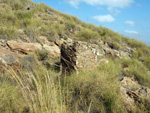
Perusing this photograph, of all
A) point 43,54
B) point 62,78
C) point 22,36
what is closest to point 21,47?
point 43,54

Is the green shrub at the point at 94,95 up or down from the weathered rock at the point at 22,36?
down

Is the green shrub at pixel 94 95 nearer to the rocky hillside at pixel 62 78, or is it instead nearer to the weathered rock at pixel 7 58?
the rocky hillside at pixel 62 78

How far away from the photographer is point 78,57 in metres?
3.86

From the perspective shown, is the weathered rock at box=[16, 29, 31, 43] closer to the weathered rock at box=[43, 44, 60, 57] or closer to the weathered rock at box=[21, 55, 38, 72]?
the weathered rock at box=[43, 44, 60, 57]

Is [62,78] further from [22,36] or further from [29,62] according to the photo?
[22,36]

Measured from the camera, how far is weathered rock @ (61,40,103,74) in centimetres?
375

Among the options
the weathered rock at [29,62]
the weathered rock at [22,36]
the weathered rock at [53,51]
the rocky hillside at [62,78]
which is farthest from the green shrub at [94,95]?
the weathered rock at [22,36]

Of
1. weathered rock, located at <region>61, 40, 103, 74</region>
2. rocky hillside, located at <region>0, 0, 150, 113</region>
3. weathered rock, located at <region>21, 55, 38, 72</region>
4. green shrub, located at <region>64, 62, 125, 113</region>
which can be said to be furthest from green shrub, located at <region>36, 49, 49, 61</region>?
green shrub, located at <region>64, 62, 125, 113</region>

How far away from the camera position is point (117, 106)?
2.56 metres

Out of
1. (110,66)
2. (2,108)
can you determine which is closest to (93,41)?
(110,66)

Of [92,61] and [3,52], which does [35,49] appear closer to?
[3,52]

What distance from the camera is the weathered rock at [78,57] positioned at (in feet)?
12.3

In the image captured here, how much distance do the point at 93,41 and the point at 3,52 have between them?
5.00m

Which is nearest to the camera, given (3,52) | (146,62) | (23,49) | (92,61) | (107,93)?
(107,93)
